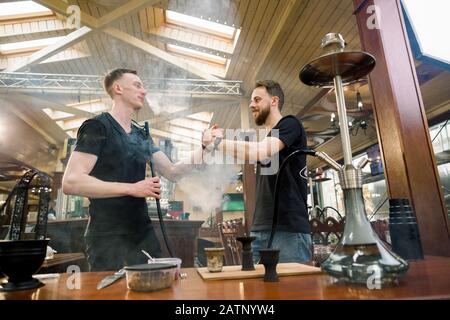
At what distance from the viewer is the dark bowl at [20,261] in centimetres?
86

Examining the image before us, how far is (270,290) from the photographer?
30.6 inches

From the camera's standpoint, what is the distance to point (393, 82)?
1.69 metres

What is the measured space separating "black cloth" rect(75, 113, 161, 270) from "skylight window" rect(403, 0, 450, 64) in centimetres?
210

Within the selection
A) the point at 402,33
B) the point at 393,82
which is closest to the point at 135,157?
the point at 393,82

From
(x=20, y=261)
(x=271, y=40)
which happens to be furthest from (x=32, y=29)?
(x=20, y=261)

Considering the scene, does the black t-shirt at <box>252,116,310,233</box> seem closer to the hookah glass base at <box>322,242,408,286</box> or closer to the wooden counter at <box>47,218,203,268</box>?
the hookah glass base at <box>322,242,408,286</box>

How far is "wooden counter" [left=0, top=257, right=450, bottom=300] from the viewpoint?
678 mm

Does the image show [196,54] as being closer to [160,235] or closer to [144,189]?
[160,235]

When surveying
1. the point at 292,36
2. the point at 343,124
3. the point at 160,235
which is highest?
the point at 292,36

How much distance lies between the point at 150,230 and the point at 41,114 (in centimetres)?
670

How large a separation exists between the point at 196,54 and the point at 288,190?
14.7ft

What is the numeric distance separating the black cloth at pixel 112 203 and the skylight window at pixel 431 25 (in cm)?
210

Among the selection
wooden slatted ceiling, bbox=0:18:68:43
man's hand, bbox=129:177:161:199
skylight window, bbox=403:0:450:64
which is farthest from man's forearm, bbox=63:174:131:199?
wooden slatted ceiling, bbox=0:18:68:43
